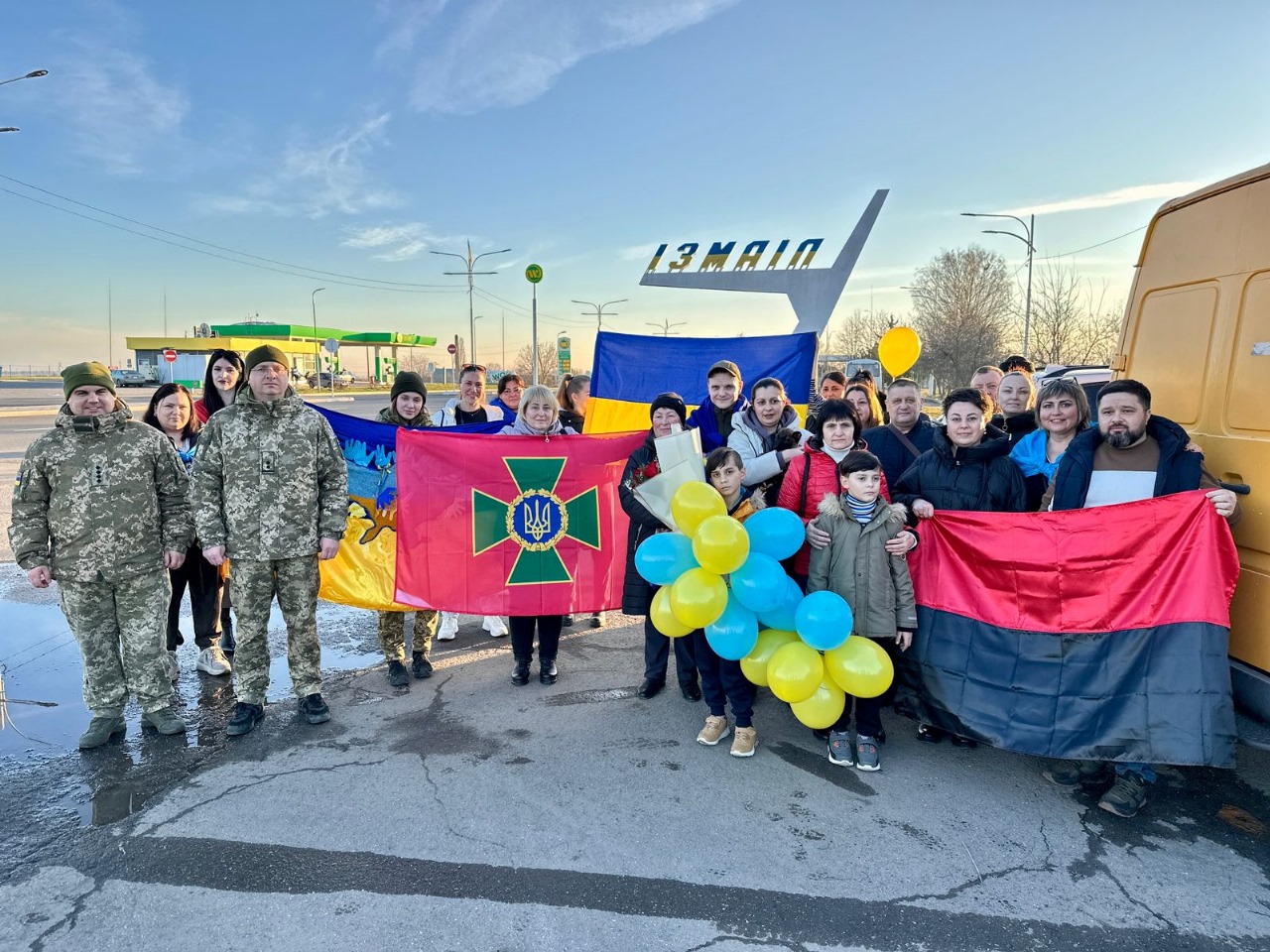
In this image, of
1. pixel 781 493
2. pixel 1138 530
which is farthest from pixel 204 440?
pixel 1138 530

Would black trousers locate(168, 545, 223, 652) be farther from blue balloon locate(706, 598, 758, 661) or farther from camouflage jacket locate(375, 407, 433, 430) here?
blue balloon locate(706, 598, 758, 661)

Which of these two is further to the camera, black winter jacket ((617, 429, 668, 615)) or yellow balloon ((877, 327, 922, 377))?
yellow balloon ((877, 327, 922, 377))

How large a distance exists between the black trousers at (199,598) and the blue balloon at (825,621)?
154 inches

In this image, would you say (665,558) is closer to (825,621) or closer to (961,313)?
(825,621)

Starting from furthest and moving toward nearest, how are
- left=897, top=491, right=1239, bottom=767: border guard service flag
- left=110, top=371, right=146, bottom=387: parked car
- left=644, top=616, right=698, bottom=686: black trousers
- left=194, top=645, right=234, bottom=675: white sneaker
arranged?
left=110, top=371, right=146, bottom=387: parked car → left=194, top=645, right=234, bottom=675: white sneaker → left=644, top=616, right=698, bottom=686: black trousers → left=897, top=491, right=1239, bottom=767: border guard service flag

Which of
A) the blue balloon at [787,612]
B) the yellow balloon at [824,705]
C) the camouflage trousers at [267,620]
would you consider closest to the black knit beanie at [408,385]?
the camouflage trousers at [267,620]

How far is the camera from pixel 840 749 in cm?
378

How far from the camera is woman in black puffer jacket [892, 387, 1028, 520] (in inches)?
149

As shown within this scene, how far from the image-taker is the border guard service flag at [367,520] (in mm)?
5039

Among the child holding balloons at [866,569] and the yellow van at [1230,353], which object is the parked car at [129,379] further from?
the yellow van at [1230,353]

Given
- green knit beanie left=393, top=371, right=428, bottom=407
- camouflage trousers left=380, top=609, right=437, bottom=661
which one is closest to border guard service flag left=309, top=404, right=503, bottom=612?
camouflage trousers left=380, top=609, right=437, bottom=661

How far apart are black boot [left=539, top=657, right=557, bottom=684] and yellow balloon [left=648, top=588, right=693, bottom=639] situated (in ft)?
3.96

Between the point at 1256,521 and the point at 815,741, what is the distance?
7.41ft

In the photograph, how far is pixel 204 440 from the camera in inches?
161
